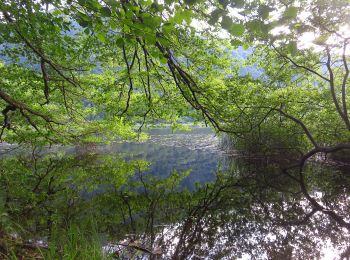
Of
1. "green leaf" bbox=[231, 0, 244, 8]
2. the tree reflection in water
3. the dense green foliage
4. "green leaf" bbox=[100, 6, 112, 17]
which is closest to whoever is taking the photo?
"green leaf" bbox=[231, 0, 244, 8]

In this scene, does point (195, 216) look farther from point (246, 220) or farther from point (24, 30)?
point (24, 30)

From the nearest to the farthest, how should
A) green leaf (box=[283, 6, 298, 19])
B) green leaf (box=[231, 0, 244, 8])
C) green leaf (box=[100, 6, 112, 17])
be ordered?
1. green leaf (box=[283, 6, 298, 19])
2. green leaf (box=[231, 0, 244, 8])
3. green leaf (box=[100, 6, 112, 17])

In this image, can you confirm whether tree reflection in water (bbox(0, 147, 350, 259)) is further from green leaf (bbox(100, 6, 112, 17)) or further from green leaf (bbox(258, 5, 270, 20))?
green leaf (bbox(258, 5, 270, 20))

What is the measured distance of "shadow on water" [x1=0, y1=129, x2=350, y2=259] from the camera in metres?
4.51

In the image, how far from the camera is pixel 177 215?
24.7ft

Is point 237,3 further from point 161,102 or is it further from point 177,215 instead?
point 161,102

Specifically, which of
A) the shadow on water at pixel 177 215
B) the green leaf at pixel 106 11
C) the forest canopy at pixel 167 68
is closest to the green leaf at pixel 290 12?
the forest canopy at pixel 167 68

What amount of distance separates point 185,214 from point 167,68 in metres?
4.09

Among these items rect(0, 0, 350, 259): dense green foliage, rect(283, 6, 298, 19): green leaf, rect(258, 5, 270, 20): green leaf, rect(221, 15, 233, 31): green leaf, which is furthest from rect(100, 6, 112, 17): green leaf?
rect(283, 6, 298, 19): green leaf


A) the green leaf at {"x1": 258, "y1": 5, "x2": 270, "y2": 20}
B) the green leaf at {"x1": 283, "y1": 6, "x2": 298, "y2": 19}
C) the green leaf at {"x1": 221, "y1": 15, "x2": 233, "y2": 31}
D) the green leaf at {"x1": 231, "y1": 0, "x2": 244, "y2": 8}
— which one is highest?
the green leaf at {"x1": 231, "y1": 0, "x2": 244, "y2": 8}

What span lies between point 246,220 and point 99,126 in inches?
439

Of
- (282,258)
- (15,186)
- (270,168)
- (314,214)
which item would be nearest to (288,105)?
(270,168)

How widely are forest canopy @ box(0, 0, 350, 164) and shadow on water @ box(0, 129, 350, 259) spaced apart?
1865 millimetres

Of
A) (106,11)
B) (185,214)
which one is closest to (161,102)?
(185,214)
